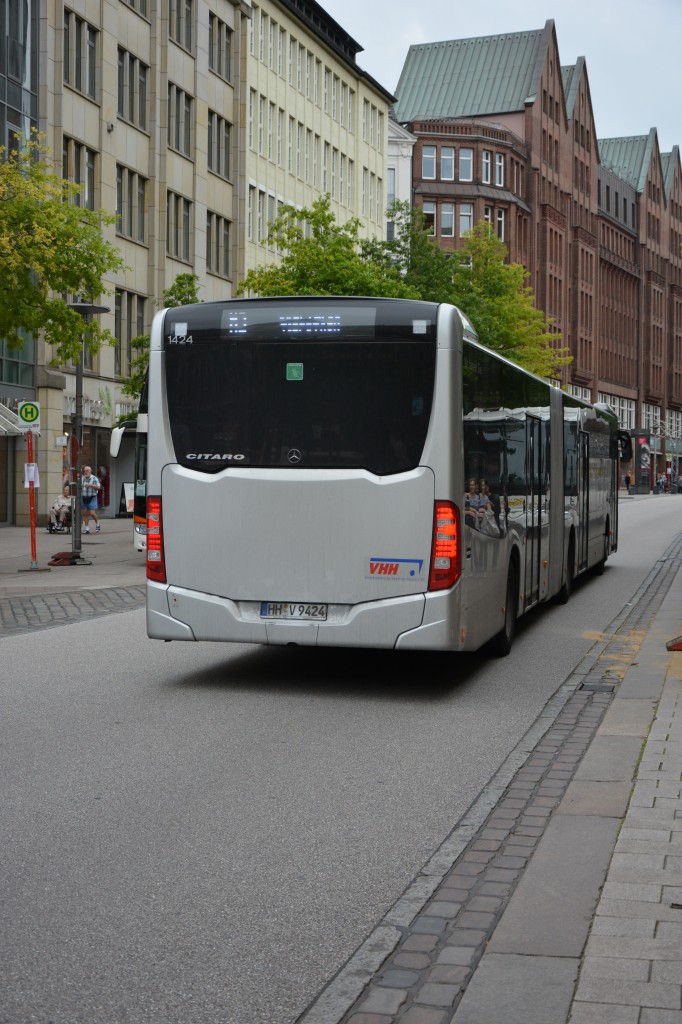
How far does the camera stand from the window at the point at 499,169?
91.7 metres

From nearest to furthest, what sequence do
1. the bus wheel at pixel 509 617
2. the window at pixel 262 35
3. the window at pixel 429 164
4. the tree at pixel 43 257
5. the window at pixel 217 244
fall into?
the bus wheel at pixel 509 617 → the tree at pixel 43 257 → the window at pixel 217 244 → the window at pixel 262 35 → the window at pixel 429 164

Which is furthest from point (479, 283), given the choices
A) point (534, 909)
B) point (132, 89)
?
point (534, 909)

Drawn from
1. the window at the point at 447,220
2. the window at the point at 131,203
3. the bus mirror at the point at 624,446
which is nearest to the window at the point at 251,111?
A: the window at the point at 131,203

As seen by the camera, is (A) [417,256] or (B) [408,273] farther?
(A) [417,256]

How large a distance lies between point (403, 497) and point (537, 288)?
90357 mm

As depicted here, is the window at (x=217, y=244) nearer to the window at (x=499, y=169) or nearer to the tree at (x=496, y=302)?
the tree at (x=496, y=302)

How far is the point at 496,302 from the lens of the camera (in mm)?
54656

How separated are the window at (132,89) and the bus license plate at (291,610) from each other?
38704 millimetres

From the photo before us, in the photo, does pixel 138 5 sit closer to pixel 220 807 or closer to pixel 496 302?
pixel 496 302

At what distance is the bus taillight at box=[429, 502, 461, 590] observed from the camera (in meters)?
10.1

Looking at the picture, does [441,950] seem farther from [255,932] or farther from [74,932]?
[74,932]

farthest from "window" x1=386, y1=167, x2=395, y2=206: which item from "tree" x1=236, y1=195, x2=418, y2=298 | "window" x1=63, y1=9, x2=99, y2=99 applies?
"tree" x1=236, y1=195, x2=418, y2=298

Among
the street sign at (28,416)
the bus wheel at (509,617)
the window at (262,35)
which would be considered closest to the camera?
the bus wheel at (509,617)

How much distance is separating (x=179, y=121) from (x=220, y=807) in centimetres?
4678
